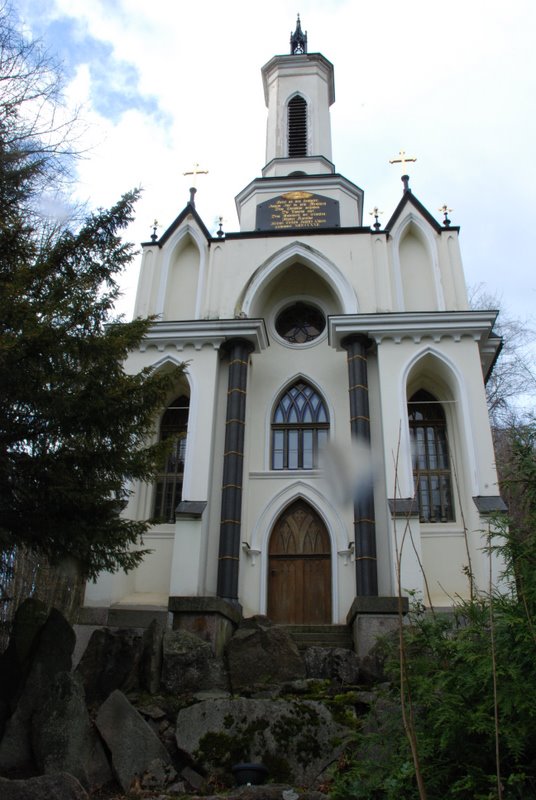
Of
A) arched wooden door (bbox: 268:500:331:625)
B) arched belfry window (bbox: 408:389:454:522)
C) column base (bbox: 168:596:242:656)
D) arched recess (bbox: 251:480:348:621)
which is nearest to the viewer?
column base (bbox: 168:596:242:656)

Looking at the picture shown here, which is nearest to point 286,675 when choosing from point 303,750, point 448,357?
point 303,750

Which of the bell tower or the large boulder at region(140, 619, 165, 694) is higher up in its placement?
the bell tower

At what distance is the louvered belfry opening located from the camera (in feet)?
68.4

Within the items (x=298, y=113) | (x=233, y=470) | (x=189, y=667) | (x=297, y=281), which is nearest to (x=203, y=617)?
(x=189, y=667)

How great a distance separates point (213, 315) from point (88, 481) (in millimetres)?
8583

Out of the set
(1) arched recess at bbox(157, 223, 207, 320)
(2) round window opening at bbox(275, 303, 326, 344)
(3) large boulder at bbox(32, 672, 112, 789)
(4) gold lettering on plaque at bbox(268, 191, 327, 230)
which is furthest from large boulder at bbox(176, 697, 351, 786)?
(4) gold lettering on plaque at bbox(268, 191, 327, 230)

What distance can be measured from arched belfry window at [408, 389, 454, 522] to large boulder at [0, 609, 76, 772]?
26.2 feet

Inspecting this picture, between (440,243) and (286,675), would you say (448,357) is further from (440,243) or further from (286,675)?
(286,675)

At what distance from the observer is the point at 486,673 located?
4.69m

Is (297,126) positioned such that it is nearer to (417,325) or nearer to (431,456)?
(417,325)

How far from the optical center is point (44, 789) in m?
5.32

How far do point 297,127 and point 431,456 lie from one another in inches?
462

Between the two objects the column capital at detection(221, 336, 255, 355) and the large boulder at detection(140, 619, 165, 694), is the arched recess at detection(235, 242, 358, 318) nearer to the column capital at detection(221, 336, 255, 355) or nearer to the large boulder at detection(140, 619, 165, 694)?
the column capital at detection(221, 336, 255, 355)

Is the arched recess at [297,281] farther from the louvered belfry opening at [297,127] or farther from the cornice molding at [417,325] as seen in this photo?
the louvered belfry opening at [297,127]
